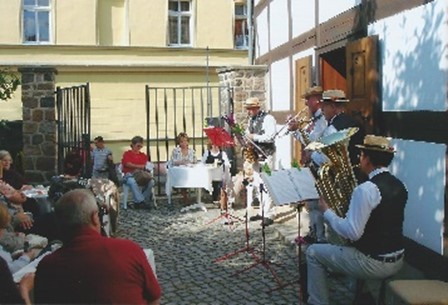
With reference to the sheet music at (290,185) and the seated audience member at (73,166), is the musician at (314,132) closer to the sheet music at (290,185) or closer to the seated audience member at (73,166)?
the sheet music at (290,185)

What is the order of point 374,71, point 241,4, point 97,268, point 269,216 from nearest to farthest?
point 97,268, point 374,71, point 269,216, point 241,4

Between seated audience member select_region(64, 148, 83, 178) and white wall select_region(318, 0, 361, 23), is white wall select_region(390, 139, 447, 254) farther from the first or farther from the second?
seated audience member select_region(64, 148, 83, 178)

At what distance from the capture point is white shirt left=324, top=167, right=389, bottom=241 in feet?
12.6

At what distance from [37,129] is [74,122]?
78 centimetres

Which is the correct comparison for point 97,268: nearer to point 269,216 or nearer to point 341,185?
point 341,185

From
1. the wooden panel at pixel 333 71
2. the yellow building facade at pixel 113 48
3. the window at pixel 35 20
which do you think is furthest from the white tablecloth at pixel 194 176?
the window at pixel 35 20

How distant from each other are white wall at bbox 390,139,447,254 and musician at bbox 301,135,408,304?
3.29 ft

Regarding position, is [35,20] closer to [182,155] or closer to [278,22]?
[278,22]

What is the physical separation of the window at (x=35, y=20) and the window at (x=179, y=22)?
369 centimetres

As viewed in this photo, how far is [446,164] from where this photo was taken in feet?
15.6

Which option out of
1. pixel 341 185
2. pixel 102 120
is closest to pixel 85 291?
pixel 341 185

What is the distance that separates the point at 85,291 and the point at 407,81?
381cm

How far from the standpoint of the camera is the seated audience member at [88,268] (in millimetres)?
2686

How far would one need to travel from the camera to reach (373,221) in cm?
396
